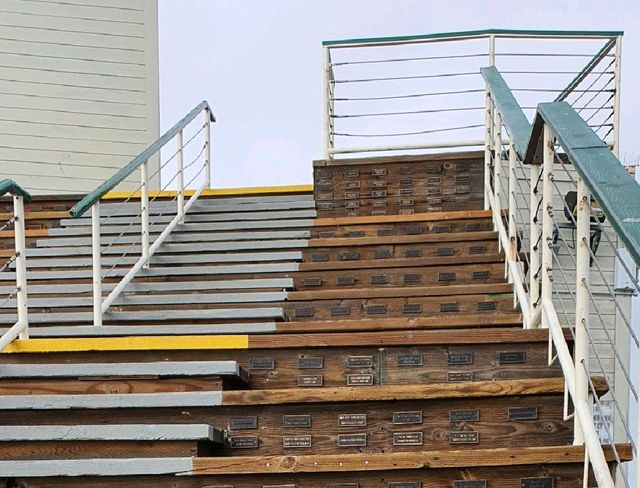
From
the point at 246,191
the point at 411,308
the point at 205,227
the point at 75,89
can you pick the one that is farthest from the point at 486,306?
the point at 75,89

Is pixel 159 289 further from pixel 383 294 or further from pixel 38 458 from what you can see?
pixel 38 458

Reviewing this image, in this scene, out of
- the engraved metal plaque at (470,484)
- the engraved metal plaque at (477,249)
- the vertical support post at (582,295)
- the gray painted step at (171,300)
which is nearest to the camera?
the vertical support post at (582,295)

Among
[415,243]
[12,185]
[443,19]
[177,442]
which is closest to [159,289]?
[12,185]

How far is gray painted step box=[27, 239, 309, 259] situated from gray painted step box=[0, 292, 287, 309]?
0.49m

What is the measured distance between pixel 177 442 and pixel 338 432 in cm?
49

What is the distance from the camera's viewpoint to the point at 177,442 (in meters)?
2.32

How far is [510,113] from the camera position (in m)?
2.95

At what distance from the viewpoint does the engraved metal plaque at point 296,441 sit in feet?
7.97

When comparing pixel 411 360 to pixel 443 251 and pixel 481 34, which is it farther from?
pixel 481 34

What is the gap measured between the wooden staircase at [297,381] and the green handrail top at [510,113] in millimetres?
624

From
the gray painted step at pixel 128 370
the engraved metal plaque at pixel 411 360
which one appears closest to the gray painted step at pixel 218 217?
the gray painted step at pixel 128 370

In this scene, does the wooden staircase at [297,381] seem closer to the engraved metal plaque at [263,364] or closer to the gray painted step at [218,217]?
the engraved metal plaque at [263,364]

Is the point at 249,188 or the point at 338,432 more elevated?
the point at 249,188

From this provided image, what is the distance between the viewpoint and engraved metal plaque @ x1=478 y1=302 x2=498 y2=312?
3324 mm
